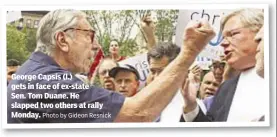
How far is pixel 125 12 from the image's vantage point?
6.43ft

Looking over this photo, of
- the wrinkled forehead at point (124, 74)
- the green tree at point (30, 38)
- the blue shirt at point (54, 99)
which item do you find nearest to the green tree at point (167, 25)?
the wrinkled forehead at point (124, 74)

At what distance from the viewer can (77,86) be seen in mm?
1956

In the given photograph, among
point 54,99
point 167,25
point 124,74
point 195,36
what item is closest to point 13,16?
point 54,99

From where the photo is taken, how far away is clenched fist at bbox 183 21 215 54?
1.96 meters

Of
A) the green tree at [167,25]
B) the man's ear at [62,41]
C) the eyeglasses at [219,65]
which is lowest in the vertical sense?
the eyeglasses at [219,65]

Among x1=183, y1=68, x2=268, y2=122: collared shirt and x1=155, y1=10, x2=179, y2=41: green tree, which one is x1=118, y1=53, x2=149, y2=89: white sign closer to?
x1=155, y1=10, x2=179, y2=41: green tree

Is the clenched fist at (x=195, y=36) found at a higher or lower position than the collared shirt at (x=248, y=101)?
higher

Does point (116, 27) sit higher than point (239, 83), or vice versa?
point (116, 27)

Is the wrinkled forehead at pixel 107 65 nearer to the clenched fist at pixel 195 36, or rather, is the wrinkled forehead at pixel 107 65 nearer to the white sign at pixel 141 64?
the white sign at pixel 141 64

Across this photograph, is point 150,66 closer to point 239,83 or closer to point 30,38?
point 239,83

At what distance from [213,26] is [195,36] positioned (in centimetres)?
8

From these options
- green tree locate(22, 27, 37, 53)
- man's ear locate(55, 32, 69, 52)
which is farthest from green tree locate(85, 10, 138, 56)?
green tree locate(22, 27, 37, 53)

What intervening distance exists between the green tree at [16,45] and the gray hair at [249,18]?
2.60ft

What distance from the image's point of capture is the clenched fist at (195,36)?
1.96m
